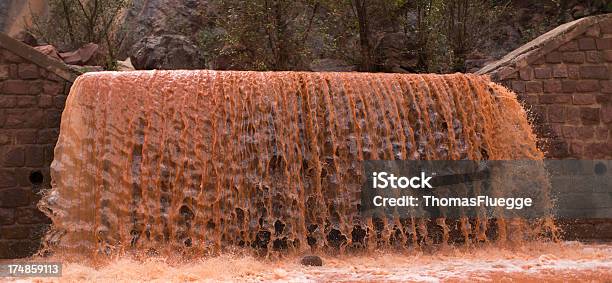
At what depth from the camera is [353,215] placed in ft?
18.9

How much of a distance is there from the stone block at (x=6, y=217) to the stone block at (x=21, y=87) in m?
1.31

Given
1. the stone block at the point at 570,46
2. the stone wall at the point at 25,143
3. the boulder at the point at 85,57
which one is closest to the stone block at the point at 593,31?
the stone block at the point at 570,46

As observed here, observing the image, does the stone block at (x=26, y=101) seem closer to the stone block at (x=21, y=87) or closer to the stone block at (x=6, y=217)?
the stone block at (x=21, y=87)

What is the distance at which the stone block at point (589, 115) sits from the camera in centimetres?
687

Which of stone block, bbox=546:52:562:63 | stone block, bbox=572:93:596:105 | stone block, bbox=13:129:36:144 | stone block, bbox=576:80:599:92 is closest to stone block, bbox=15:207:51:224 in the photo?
stone block, bbox=13:129:36:144

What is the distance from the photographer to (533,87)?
685cm

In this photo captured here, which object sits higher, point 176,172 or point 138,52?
point 138,52

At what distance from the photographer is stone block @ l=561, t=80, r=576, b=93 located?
690cm

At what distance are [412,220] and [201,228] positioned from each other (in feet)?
7.26

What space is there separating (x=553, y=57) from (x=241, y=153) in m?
4.20

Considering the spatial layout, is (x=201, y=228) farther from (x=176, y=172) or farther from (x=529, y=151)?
(x=529, y=151)

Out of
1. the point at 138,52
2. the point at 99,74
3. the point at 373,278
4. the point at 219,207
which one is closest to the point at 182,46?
the point at 138,52

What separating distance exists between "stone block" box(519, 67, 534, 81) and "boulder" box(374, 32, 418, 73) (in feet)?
18.4

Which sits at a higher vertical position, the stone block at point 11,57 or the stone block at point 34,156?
the stone block at point 11,57
